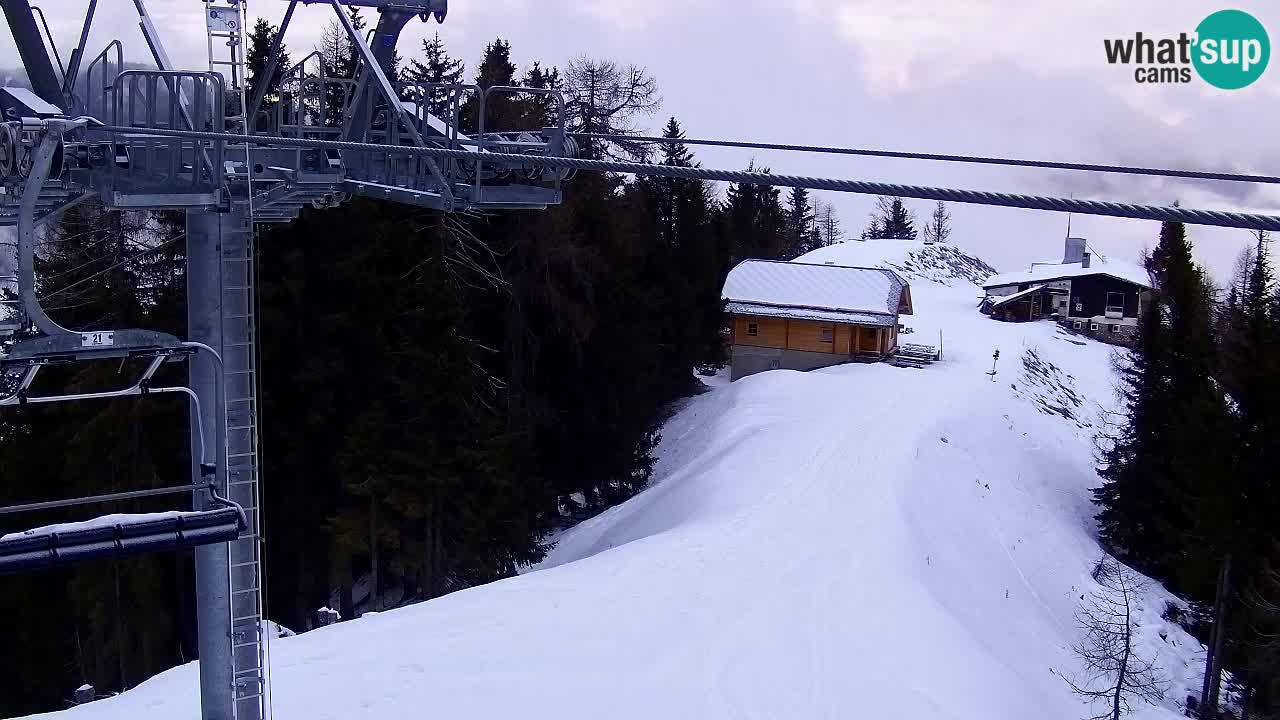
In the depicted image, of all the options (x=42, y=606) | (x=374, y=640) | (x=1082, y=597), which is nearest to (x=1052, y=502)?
(x=1082, y=597)

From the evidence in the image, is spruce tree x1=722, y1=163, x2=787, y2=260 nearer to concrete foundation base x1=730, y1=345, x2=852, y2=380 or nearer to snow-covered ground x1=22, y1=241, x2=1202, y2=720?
concrete foundation base x1=730, y1=345, x2=852, y2=380

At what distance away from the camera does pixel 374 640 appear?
13.0 m

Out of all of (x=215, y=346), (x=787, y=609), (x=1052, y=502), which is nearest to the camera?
(x=215, y=346)

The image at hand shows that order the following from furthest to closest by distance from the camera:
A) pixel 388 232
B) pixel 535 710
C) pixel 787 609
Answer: pixel 388 232
pixel 787 609
pixel 535 710

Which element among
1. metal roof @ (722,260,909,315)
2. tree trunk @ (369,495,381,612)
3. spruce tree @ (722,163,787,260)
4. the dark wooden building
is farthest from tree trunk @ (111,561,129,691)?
the dark wooden building

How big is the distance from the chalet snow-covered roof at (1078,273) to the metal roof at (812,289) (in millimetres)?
19384

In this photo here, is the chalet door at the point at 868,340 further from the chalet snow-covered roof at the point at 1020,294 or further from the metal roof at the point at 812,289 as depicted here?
the chalet snow-covered roof at the point at 1020,294

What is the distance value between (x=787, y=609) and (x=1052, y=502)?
19232mm

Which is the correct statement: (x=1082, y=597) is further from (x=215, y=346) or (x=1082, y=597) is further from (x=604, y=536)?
(x=215, y=346)

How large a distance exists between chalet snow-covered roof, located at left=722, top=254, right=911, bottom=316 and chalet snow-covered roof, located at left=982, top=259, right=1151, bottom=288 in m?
19.4

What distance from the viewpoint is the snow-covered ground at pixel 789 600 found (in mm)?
11867

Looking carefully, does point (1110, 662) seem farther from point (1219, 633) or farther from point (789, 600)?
point (789, 600)

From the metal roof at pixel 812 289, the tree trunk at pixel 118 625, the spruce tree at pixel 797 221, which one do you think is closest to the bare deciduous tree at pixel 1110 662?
the metal roof at pixel 812 289

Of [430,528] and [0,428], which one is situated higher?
[0,428]
